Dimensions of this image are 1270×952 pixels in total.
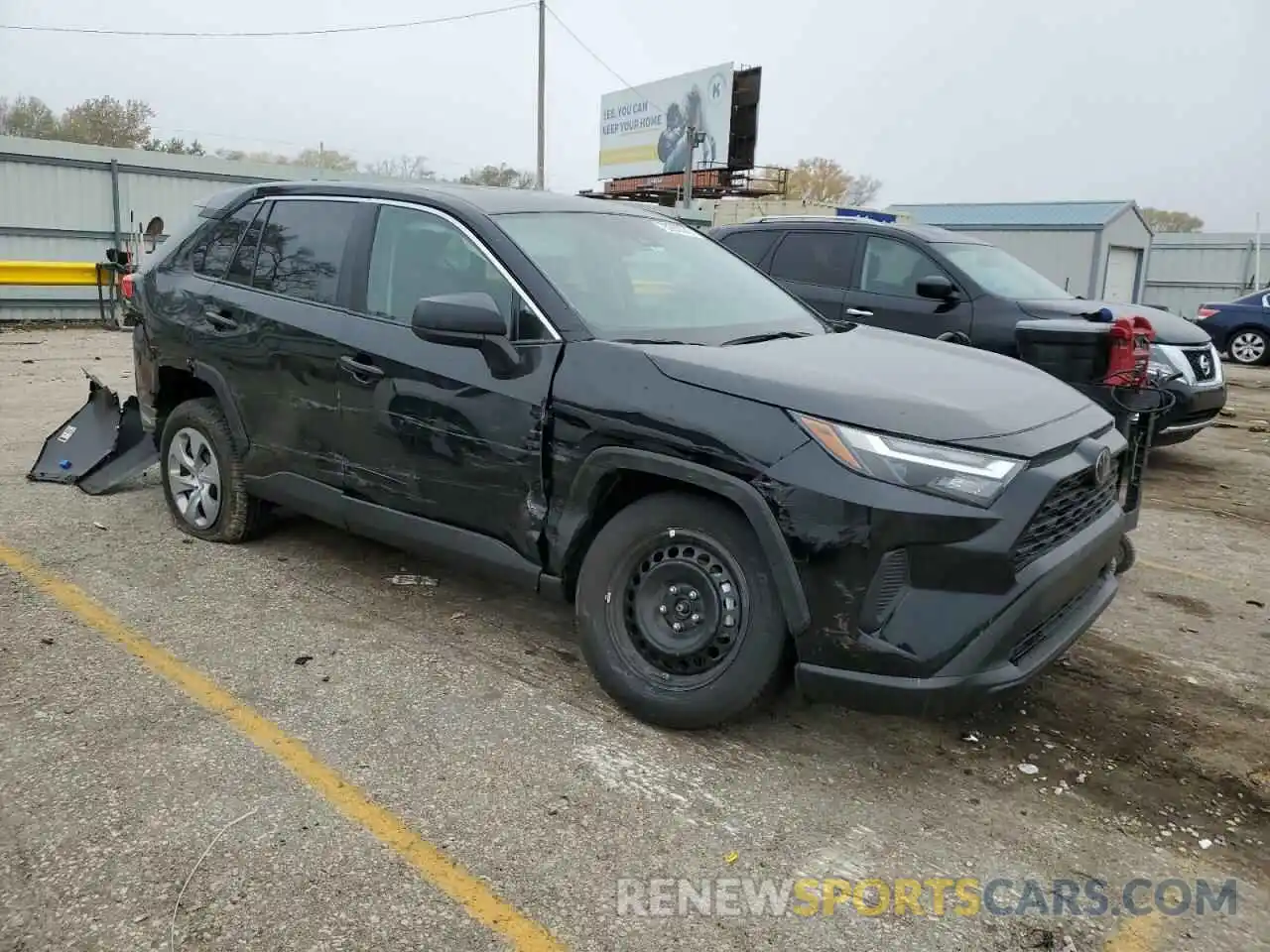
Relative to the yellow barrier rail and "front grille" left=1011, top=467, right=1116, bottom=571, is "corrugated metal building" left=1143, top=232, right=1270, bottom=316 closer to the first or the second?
the yellow barrier rail

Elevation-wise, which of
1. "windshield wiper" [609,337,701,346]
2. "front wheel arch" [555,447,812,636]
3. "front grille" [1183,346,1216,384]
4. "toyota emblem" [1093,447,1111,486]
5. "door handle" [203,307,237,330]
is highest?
"windshield wiper" [609,337,701,346]

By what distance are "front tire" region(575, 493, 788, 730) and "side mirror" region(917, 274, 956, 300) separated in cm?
486

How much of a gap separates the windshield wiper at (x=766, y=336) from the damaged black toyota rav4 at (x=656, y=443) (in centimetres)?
3

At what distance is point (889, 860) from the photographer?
2.70 metres

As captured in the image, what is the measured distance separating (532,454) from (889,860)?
5.65 feet

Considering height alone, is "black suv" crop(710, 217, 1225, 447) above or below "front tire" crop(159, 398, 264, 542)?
above

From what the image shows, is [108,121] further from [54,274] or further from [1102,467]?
[1102,467]

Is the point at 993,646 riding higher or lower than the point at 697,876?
higher

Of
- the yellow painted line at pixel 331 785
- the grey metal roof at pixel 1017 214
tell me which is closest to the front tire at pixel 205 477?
the yellow painted line at pixel 331 785

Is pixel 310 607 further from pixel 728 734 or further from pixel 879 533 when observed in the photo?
pixel 879 533

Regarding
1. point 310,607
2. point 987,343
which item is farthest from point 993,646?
point 987,343

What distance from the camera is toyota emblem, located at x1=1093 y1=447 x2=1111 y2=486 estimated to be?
3188mm

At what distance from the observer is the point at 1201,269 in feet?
109

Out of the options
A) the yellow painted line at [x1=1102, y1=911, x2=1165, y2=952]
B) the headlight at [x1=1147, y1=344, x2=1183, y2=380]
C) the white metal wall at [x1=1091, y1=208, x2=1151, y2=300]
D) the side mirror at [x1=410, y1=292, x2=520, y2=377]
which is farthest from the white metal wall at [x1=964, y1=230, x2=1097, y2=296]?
the yellow painted line at [x1=1102, y1=911, x2=1165, y2=952]
